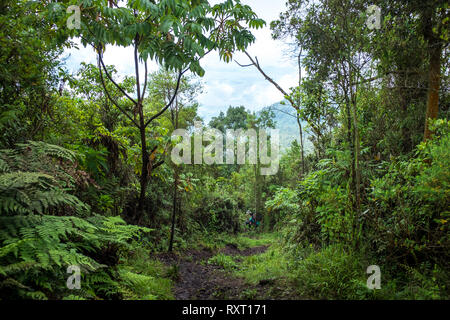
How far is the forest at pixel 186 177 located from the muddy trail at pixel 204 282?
42 millimetres

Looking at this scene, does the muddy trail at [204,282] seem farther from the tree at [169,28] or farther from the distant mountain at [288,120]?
the distant mountain at [288,120]

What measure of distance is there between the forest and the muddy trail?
0.14ft

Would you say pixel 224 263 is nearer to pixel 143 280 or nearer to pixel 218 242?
pixel 218 242

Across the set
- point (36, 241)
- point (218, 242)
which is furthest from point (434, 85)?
point (218, 242)

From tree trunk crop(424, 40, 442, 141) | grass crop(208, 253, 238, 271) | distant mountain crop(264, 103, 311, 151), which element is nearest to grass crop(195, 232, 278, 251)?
grass crop(208, 253, 238, 271)

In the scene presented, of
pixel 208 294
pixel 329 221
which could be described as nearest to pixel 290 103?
pixel 329 221

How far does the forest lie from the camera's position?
264 cm

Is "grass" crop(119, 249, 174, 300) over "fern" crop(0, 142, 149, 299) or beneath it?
beneath

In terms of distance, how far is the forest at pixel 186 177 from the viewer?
2.64 metres

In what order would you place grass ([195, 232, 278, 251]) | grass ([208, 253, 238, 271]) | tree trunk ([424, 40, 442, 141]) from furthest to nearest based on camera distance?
grass ([195, 232, 278, 251]), grass ([208, 253, 238, 271]), tree trunk ([424, 40, 442, 141])

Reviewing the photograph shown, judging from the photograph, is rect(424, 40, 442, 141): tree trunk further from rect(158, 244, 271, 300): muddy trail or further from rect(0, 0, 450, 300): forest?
rect(158, 244, 271, 300): muddy trail

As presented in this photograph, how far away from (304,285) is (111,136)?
4.40m

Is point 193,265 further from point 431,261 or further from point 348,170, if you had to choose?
point 431,261

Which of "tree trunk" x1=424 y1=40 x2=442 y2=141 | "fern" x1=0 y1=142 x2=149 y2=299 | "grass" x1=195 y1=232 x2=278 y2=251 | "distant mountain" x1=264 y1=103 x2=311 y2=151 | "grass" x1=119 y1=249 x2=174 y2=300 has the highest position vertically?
"distant mountain" x1=264 y1=103 x2=311 y2=151
